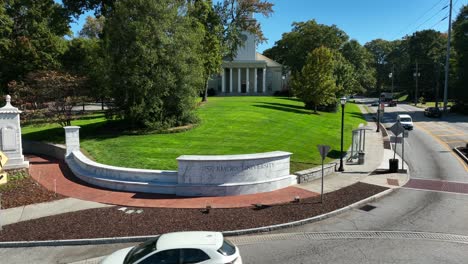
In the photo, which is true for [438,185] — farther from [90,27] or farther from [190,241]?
[90,27]

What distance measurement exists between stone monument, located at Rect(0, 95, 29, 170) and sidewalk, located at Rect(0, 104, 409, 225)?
3.49 feet

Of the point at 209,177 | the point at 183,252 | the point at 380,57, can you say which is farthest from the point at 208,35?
the point at 380,57

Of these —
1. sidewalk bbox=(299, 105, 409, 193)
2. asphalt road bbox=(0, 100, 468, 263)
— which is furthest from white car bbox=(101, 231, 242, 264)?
sidewalk bbox=(299, 105, 409, 193)

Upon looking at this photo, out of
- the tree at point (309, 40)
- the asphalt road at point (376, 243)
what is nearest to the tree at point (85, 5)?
the asphalt road at point (376, 243)

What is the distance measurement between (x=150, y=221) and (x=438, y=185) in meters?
13.9

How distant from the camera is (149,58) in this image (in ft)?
71.5

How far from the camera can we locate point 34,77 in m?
25.2

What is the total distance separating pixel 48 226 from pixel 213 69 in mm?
29874

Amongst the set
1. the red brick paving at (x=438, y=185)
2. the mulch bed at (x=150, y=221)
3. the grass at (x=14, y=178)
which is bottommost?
the red brick paving at (x=438, y=185)

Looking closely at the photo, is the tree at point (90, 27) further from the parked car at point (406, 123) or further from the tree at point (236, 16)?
the parked car at point (406, 123)

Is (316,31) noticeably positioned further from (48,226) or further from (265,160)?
(48,226)

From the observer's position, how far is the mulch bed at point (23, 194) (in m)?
13.7

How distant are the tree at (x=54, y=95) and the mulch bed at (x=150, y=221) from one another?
46.2 feet

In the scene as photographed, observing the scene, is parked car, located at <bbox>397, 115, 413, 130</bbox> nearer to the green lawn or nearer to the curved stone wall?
the green lawn
